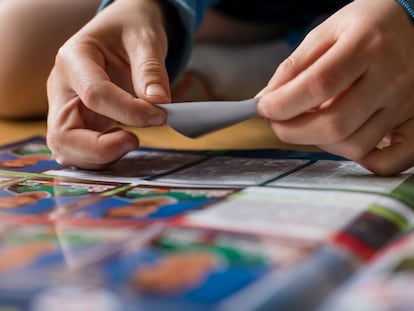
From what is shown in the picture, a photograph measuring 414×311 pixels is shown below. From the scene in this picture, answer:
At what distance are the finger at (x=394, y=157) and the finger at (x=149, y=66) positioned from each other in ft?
0.52

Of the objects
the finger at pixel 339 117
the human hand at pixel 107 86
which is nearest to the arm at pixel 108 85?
the human hand at pixel 107 86

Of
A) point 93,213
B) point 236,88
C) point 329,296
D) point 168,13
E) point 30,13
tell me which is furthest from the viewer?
point 236,88

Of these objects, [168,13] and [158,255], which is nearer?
[158,255]

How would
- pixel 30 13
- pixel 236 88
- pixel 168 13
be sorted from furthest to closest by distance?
pixel 236 88
pixel 30 13
pixel 168 13

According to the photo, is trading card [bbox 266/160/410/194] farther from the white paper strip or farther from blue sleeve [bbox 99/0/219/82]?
blue sleeve [bbox 99/0/219/82]

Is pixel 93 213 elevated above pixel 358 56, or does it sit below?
below

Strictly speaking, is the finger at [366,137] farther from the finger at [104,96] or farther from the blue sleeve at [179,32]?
the blue sleeve at [179,32]

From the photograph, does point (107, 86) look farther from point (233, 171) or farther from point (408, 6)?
point (408, 6)

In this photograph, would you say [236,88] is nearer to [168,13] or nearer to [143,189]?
[168,13]

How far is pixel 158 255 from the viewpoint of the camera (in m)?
0.30

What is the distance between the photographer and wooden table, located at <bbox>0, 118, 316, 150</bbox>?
0.65m

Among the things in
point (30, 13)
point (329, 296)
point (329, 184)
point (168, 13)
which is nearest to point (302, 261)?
point (329, 296)

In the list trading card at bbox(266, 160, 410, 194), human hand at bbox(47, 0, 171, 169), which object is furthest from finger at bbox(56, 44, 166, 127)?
trading card at bbox(266, 160, 410, 194)

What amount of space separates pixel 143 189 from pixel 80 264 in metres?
0.15
